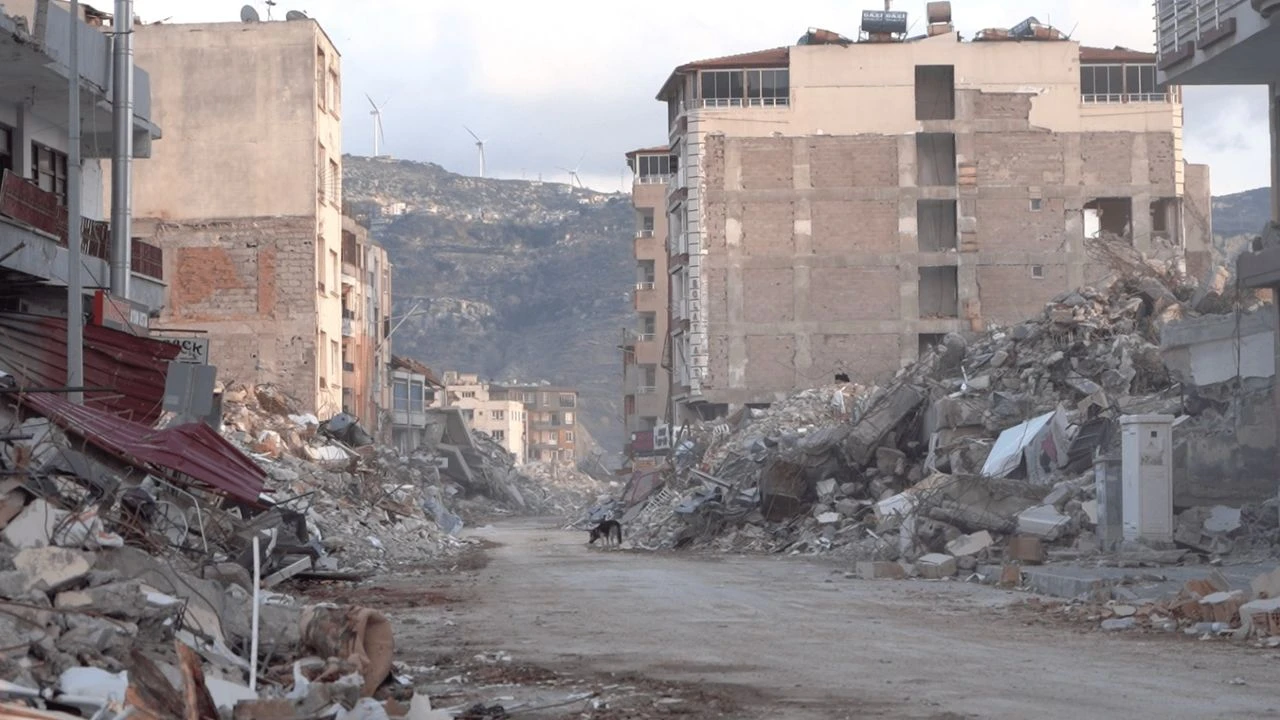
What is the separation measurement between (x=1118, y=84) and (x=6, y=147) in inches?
1985

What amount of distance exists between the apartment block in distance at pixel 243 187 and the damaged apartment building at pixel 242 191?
0.03 metres

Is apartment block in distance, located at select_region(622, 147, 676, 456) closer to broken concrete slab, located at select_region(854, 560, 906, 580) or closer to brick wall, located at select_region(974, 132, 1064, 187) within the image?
brick wall, located at select_region(974, 132, 1064, 187)

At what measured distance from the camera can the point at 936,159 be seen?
68.9 meters

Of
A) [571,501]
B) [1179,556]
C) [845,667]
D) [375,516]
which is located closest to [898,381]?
[375,516]

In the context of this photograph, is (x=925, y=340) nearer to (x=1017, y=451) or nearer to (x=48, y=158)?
(x=1017, y=451)

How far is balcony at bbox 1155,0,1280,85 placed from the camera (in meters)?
26.1

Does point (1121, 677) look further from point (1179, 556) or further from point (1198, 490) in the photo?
point (1198, 490)

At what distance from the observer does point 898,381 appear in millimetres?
44188

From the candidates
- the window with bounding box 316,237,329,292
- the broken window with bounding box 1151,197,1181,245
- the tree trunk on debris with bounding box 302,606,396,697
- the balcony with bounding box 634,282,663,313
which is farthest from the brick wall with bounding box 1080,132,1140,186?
the tree trunk on debris with bounding box 302,606,396,697

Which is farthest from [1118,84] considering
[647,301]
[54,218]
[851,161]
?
[54,218]

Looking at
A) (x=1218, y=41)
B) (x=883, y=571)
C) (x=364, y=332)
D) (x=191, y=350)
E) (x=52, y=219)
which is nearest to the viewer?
(x=883, y=571)

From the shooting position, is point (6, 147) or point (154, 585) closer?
point (154, 585)

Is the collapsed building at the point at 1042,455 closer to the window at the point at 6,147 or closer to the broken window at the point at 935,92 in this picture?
the window at the point at 6,147

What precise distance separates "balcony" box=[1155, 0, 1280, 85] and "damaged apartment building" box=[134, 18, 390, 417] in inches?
1432
